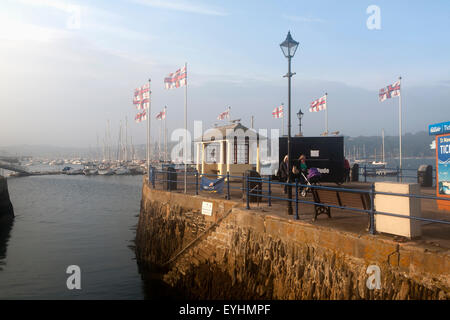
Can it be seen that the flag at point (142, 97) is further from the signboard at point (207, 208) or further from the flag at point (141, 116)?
the signboard at point (207, 208)

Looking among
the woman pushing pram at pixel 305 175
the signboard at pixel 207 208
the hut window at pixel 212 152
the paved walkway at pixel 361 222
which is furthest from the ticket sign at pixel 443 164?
the hut window at pixel 212 152

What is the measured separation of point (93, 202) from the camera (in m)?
38.1

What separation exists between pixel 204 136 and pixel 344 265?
1547 cm

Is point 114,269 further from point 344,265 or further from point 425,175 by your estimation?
point 425,175

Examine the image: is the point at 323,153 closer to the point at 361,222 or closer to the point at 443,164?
the point at 443,164

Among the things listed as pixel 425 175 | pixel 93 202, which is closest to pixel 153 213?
A: pixel 425 175

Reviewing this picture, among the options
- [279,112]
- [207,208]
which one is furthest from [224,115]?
[207,208]

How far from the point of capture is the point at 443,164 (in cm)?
936

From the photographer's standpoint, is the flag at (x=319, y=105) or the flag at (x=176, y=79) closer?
the flag at (x=176, y=79)

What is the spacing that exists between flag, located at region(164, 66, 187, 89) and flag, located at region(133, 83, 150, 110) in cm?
573

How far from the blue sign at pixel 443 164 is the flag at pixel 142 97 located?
17014mm

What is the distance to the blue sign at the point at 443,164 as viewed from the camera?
9.20 meters

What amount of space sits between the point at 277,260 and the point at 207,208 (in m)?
3.88

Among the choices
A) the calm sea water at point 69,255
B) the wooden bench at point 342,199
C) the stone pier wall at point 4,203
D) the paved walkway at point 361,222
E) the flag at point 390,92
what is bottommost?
the calm sea water at point 69,255
